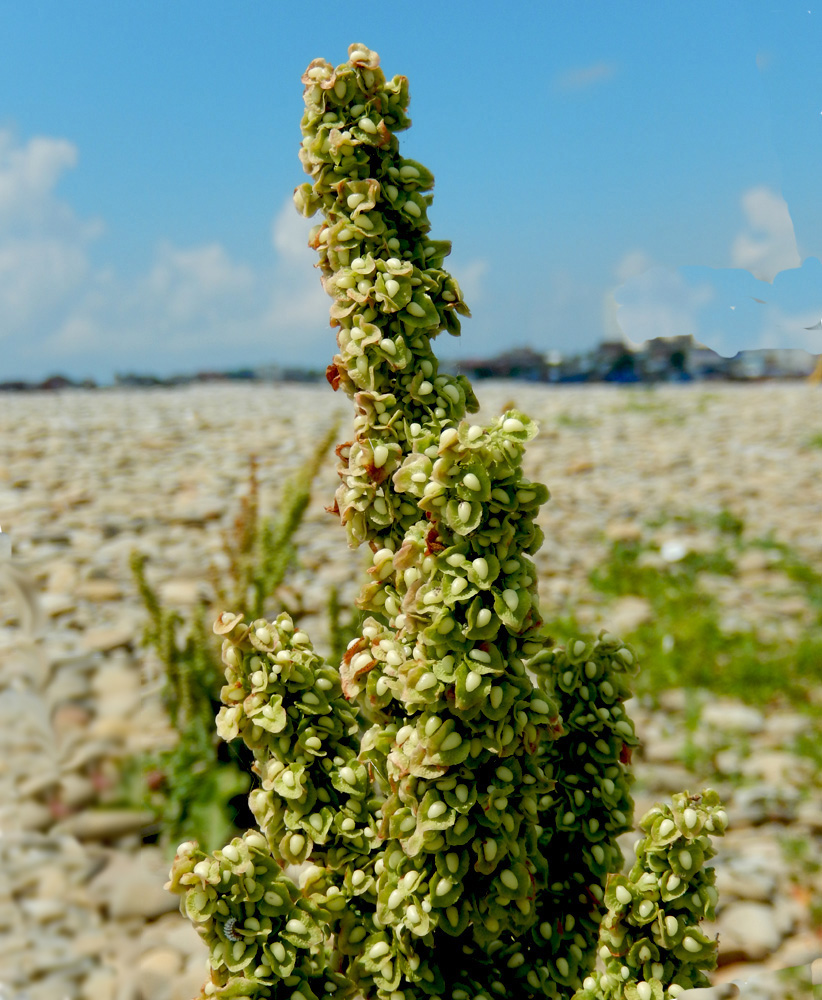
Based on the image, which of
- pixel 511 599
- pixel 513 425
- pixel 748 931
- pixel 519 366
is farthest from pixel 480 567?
pixel 519 366

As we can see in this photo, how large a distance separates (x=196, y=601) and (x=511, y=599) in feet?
8.99

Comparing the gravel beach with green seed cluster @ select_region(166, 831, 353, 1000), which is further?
the gravel beach

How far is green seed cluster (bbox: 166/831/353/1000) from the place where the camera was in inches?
44.0

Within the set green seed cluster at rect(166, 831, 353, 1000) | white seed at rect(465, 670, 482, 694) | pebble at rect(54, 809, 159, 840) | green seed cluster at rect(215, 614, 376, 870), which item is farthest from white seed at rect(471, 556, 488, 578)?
pebble at rect(54, 809, 159, 840)

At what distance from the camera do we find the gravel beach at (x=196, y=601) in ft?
7.43

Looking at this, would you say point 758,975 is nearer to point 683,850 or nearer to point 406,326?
point 683,850

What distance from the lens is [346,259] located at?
1304mm

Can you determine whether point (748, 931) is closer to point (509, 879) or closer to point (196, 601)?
point (509, 879)

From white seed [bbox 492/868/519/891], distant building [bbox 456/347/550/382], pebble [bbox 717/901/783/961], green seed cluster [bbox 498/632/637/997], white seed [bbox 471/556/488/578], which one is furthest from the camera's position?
distant building [bbox 456/347/550/382]

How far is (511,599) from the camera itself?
1.11m

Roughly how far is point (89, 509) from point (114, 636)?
1456 millimetres

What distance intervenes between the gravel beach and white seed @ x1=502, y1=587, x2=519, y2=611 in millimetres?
1396

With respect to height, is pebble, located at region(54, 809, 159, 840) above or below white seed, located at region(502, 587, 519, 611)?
below

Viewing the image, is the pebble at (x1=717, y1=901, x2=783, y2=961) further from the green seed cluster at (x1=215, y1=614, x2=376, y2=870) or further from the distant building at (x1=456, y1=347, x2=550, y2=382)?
the distant building at (x1=456, y1=347, x2=550, y2=382)
